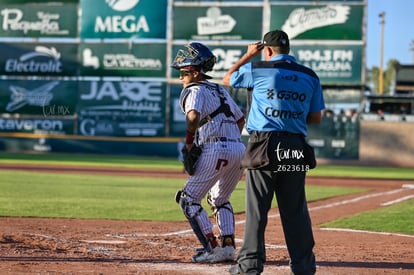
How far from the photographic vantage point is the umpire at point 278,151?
6168 millimetres

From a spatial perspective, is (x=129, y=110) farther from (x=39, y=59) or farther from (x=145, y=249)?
(x=145, y=249)

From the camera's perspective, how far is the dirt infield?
23.2 feet

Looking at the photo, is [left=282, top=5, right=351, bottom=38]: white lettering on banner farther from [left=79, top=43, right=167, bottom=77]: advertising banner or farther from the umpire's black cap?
the umpire's black cap

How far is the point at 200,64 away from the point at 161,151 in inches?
1137

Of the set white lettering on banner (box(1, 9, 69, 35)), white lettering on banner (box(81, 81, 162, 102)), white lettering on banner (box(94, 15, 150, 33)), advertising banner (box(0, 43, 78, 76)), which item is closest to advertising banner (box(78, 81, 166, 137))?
white lettering on banner (box(81, 81, 162, 102))

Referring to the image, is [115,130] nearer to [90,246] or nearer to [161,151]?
[161,151]

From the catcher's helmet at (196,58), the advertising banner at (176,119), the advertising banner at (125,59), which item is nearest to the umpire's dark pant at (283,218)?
the catcher's helmet at (196,58)

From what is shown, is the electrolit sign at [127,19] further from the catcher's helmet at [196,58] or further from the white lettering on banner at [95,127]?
the catcher's helmet at [196,58]

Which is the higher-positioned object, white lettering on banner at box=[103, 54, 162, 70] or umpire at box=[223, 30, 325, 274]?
white lettering on banner at box=[103, 54, 162, 70]

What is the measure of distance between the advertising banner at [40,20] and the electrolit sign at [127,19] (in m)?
0.98

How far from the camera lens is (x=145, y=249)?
8.32 meters

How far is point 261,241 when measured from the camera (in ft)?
20.5

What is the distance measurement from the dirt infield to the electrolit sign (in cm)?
2366

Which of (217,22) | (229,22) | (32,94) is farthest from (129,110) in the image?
(229,22)
